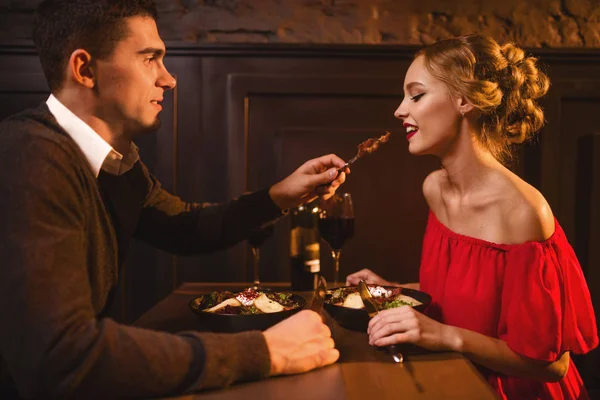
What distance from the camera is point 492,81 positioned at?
1.57m

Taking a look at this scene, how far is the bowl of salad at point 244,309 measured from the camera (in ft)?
3.73

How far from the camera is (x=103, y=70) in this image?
131cm

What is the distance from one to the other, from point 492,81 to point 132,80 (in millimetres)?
991

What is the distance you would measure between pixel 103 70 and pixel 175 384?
0.79 meters

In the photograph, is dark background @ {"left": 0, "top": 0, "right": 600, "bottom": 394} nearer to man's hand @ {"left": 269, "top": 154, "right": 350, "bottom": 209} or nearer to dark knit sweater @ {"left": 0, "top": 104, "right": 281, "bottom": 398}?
man's hand @ {"left": 269, "top": 154, "right": 350, "bottom": 209}

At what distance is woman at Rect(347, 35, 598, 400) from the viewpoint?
126 centimetres

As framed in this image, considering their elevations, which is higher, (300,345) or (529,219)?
(529,219)

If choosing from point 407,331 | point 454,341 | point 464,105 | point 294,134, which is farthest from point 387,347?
point 294,134

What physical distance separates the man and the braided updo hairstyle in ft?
2.55

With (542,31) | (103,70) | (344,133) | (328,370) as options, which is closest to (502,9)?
(542,31)

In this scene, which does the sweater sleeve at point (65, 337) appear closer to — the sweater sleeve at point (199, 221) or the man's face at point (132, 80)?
the man's face at point (132, 80)

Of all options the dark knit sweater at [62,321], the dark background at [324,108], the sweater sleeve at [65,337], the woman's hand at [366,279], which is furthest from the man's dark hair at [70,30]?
the dark background at [324,108]

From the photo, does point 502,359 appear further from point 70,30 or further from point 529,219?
point 70,30

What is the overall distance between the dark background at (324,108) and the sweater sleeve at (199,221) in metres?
0.77
